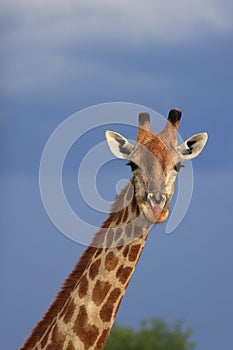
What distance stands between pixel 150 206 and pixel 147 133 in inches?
43.2

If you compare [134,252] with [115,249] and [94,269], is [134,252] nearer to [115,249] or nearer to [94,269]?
[115,249]

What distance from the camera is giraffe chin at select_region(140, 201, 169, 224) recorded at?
10172mm

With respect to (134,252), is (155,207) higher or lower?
higher

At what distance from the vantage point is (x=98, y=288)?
10.6 m

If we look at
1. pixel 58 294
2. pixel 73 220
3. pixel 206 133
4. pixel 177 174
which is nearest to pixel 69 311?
pixel 58 294

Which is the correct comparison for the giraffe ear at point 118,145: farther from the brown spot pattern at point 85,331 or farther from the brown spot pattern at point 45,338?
the brown spot pattern at point 45,338

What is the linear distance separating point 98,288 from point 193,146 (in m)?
2.19

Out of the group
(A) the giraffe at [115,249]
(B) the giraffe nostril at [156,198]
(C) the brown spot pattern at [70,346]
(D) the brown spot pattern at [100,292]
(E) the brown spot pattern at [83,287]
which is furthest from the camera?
(E) the brown spot pattern at [83,287]

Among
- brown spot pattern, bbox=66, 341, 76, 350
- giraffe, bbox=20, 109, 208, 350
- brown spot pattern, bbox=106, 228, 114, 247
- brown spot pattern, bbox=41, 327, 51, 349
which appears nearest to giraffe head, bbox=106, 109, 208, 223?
giraffe, bbox=20, 109, 208, 350

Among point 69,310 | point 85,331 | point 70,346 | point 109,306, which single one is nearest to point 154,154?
point 109,306

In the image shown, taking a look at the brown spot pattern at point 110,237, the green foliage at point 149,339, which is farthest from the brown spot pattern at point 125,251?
the green foliage at point 149,339

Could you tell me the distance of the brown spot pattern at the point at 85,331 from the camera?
10484 millimetres

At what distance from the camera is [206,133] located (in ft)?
36.7

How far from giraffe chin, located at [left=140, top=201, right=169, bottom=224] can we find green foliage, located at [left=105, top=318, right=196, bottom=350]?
57.6 ft
